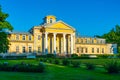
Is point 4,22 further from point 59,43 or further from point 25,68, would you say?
point 59,43

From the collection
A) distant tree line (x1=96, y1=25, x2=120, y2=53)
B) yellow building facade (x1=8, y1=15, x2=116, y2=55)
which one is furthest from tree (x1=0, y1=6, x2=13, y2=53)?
distant tree line (x1=96, y1=25, x2=120, y2=53)

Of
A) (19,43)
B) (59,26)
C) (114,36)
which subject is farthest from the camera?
(114,36)

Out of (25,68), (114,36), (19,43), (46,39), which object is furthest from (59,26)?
(25,68)

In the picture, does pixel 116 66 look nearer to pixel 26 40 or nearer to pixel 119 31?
Result: pixel 26 40

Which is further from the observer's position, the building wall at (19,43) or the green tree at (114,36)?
the green tree at (114,36)

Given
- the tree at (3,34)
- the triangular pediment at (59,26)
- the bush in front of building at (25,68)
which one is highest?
the triangular pediment at (59,26)

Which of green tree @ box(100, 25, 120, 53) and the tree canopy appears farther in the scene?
green tree @ box(100, 25, 120, 53)

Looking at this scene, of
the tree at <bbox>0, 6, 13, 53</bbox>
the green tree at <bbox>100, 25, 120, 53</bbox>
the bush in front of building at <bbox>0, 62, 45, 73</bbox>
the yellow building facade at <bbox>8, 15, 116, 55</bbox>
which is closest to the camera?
the bush in front of building at <bbox>0, 62, 45, 73</bbox>

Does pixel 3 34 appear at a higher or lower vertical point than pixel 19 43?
lower

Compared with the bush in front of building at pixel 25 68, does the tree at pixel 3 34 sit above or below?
above

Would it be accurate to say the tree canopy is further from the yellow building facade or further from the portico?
the portico

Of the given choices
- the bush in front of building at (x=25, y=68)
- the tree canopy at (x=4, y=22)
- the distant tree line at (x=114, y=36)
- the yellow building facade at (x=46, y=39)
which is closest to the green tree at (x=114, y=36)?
the distant tree line at (x=114, y=36)

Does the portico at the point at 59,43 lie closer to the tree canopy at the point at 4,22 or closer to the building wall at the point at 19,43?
the building wall at the point at 19,43

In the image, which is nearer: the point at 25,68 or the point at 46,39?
the point at 25,68
